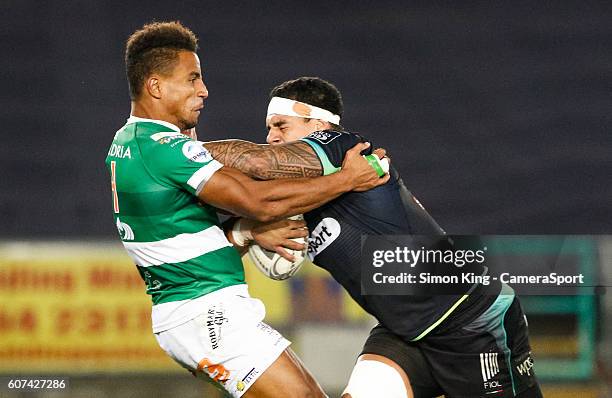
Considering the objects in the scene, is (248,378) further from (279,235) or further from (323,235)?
(323,235)

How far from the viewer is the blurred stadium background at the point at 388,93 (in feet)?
21.3

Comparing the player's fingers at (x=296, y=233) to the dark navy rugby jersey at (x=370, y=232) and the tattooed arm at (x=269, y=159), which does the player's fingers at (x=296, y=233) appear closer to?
the dark navy rugby jersey at (x=370, y=232)

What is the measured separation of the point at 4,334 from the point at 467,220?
325cm

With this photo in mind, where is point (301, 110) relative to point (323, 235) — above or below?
above

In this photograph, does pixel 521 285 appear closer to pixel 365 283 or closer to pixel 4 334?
pixel 365 283

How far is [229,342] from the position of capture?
2945 mm

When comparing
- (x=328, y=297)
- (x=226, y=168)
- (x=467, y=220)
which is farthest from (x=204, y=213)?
(x=467, y=220)

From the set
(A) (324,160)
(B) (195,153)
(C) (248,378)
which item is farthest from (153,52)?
(C) (248,378)

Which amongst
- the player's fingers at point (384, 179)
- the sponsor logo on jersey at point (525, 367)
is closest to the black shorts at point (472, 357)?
the sponsor logo on jersey at point (525, 367)

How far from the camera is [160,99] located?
3143 mm

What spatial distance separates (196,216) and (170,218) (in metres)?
0.09

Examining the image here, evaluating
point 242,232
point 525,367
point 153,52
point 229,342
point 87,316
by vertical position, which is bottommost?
point 87,316

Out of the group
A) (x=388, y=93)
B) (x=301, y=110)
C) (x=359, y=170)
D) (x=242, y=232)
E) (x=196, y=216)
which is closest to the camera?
(x=196, y=216)

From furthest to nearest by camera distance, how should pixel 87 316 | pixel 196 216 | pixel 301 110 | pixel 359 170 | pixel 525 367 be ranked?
pixel 87 316 < pixel 301 110 < pixel 525 367 < pixel 359 170 < pixel 196 216
